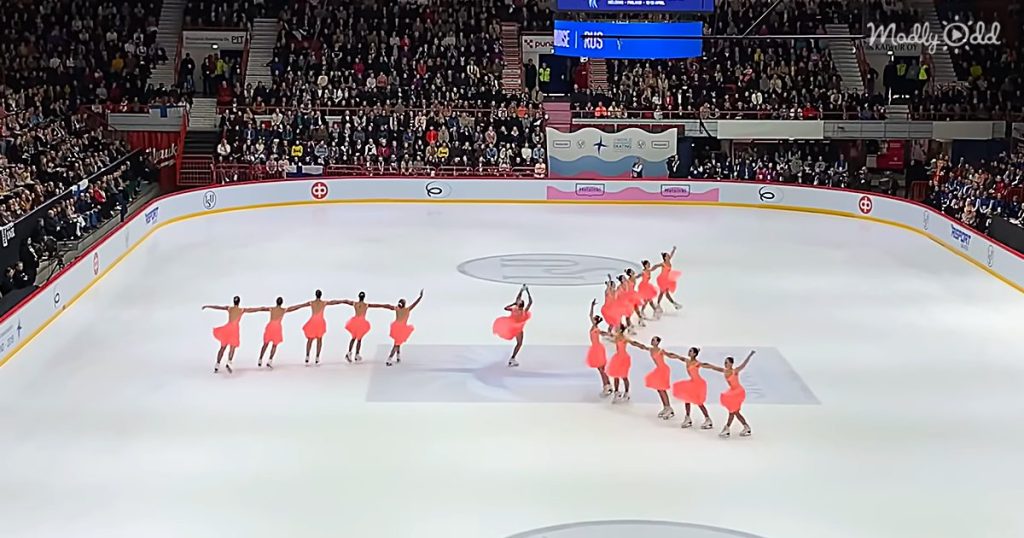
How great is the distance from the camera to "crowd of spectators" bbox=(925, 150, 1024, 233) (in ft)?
86.3

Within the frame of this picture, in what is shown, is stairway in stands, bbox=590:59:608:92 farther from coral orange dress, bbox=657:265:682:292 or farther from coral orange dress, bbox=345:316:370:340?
coral orange dress, bbox=345:316:370:340

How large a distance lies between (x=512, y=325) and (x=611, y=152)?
19.3 meters

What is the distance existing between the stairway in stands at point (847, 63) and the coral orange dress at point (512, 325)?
26.0m

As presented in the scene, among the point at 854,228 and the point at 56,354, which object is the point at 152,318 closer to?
the point at 56,354

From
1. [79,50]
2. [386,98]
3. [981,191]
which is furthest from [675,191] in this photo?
[79,50]

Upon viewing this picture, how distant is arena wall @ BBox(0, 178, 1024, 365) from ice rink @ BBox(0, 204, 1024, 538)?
96 centimetres

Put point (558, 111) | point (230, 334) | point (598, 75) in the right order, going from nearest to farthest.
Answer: point (230, 334), point (558, 111), point (598, 75)

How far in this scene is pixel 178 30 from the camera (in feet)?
135

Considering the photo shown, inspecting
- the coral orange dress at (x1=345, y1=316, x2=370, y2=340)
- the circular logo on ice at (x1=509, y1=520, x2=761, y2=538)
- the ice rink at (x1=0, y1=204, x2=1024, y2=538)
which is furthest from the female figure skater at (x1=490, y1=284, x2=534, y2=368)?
the circular logo on ice at (x1=509, y1=520, x2=761, y2=538)

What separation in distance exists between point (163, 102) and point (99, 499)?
2599 centimetres

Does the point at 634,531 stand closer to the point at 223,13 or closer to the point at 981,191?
the point at 981,191

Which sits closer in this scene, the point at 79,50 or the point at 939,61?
the point at 79,50

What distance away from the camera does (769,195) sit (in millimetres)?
32062

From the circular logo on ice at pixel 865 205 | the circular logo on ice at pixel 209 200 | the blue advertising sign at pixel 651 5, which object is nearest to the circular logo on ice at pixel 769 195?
the circular logo on ice at pixel 865 205
